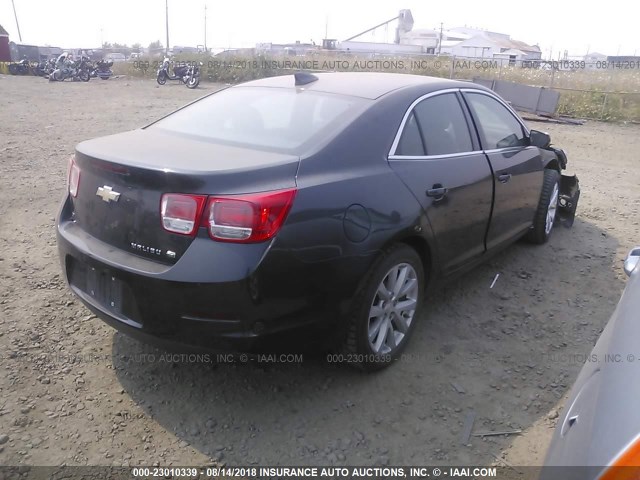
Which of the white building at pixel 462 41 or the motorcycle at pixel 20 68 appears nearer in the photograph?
the motorcycle at pixel 20 68

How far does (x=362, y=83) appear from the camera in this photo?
3455 millimetres

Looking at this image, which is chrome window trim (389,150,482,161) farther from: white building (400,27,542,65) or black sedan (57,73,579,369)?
white building (400,27,542,65)

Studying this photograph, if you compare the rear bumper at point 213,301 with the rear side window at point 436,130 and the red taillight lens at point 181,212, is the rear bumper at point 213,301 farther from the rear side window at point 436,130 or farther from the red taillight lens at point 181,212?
the rear side window at point 436,130

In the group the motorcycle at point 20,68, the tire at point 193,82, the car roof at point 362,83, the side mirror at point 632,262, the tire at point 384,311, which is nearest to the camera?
the side mirror at point 632,262

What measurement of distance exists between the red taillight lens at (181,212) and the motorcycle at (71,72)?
2981 cm

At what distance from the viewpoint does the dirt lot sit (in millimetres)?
2471

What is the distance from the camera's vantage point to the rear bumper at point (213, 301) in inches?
90.3

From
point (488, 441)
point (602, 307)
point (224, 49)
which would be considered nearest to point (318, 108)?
point (488, 441)

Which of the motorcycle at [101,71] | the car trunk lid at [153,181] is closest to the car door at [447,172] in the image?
the car trunk lid at [153,181]

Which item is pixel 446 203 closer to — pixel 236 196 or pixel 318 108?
pixel 318 108

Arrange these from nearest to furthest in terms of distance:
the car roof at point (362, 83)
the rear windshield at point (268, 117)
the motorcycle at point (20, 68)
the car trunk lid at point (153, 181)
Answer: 1. the car trunk lid at point (153, 181)
2. the rear windshield at point (268, 117)
3. the car roof at point (362, 83)
4. the motorcycle at point (20, 68)

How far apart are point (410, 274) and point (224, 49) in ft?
119

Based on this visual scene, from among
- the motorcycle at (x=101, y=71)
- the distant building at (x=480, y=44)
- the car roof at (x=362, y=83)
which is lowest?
the motorcycle at (x=101, y=71)

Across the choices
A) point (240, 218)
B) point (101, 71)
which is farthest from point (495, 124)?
point (101, 71)
